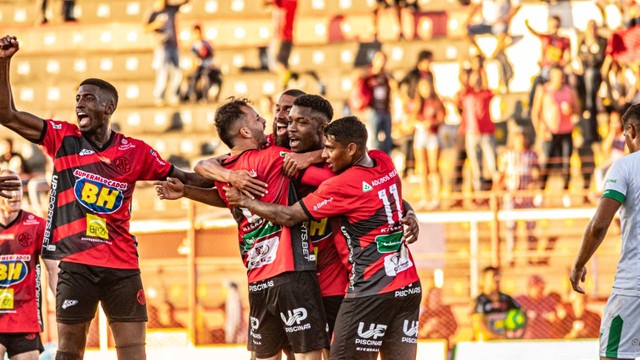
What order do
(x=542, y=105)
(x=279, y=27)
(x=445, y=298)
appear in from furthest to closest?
(x=279, y=27) < (x=542, y=105) < (x=445, y=298)

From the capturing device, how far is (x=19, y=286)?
8.41 m

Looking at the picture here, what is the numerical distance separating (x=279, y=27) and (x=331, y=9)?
1.10 metres

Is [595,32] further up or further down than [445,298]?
further up

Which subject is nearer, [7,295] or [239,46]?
[7,295]

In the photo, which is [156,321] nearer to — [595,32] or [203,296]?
→ [203,296]

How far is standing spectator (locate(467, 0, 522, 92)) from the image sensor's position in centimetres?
1769

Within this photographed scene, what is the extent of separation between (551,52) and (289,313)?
11674mm

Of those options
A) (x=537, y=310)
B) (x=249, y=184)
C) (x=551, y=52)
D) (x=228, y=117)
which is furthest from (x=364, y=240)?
(x=551, y=52)

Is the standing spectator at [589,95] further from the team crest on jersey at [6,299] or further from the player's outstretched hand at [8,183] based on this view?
the player's outstretched hand at [8,183]

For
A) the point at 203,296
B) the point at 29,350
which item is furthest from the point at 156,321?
the point at 29,350

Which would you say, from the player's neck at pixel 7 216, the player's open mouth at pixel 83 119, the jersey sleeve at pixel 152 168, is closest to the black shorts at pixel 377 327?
the jersey sleeve at pixel 152 168

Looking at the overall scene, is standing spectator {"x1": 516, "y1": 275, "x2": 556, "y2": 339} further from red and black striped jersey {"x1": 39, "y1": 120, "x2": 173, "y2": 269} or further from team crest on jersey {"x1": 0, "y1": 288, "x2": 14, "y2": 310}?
red and black striped jersey {"x1": 39, "y1": 120, "x2": 173, "y2": 269}

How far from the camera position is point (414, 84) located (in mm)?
17500

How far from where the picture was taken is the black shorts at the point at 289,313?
6.23 m
